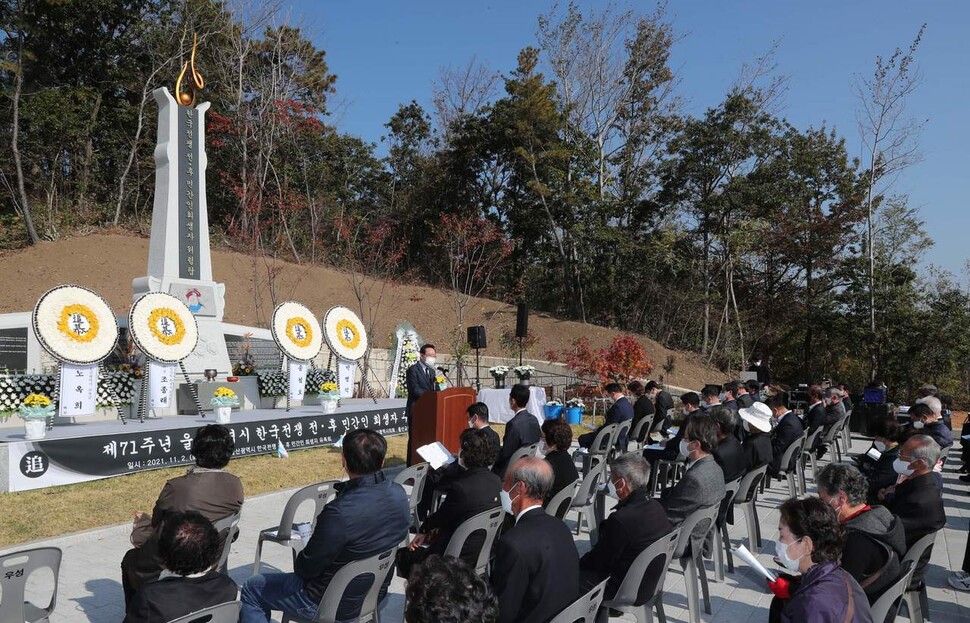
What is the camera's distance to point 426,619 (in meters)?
1.73

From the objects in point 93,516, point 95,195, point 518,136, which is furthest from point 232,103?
point 93,516

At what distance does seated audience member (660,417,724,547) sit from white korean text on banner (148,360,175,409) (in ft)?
25.0

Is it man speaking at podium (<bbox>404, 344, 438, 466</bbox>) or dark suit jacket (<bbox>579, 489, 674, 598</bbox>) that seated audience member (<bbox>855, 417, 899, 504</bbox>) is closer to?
dark suit jacket (<bbox>579, 489, 674, 598</bbox>)

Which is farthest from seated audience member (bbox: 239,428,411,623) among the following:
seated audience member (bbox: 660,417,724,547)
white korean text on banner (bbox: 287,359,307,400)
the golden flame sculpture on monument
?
the golden flame sculpture on monument

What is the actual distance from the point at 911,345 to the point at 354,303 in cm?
2009

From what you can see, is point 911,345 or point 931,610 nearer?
point 931,610

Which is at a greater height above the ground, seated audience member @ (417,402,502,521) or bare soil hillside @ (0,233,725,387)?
bare soil hillside @ (0,233,725,387)

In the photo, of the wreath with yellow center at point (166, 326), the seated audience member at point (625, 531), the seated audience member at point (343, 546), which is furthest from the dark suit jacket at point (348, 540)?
the wreath with yellow center at point (166, 326)

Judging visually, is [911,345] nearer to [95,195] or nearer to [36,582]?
[36,582]

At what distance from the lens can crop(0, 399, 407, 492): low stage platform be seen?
7.05 m

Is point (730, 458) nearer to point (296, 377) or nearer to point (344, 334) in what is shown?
point (296, 377)

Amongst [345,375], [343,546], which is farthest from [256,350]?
[343,546]

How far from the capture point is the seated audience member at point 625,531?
340 cm

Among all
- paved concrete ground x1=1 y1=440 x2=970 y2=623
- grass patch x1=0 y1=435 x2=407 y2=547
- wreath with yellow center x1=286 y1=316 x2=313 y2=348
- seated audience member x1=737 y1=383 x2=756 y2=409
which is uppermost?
wreath with yellow center x1=286 y1=316 x2=313 y2=348
